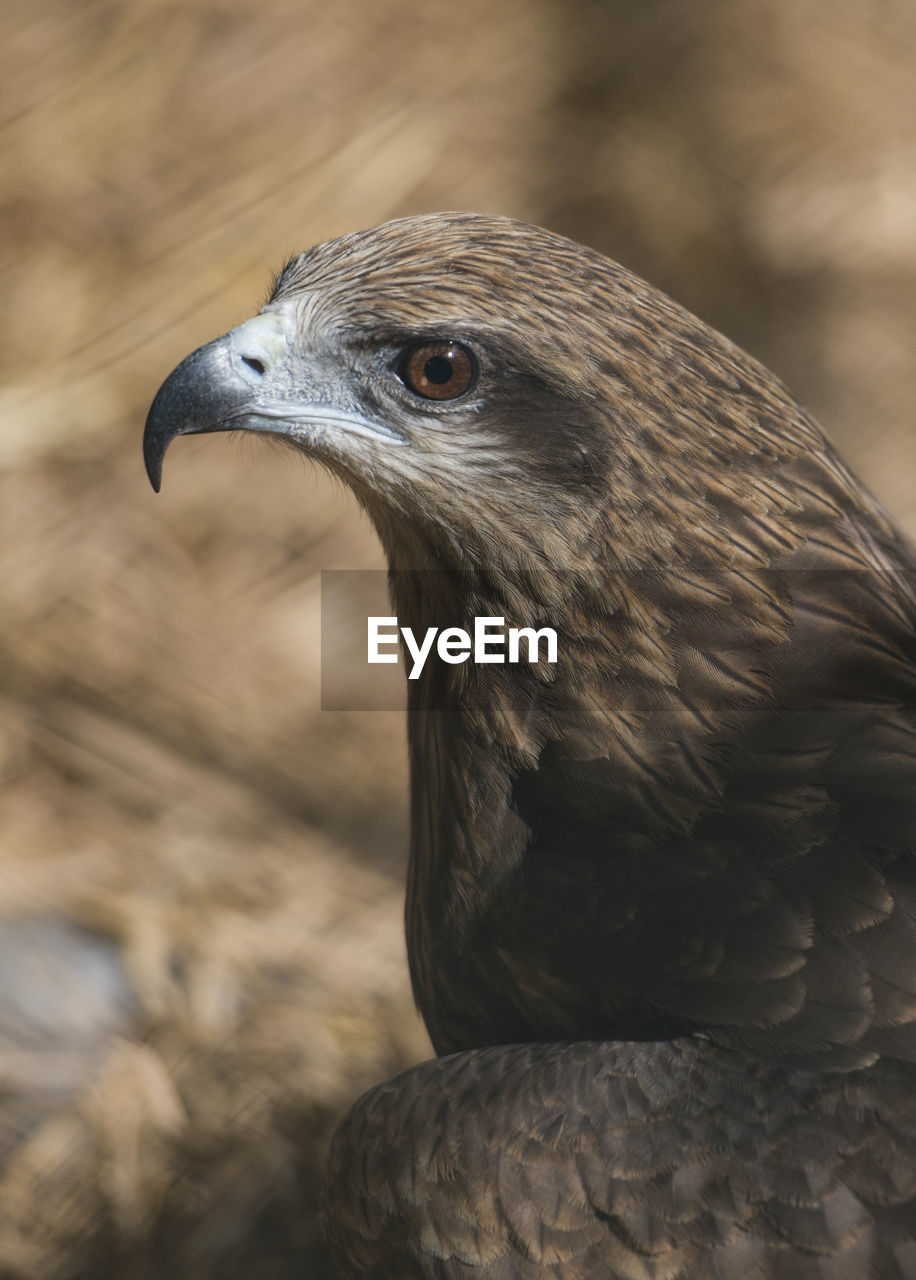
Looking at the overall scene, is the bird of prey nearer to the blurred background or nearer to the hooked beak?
the hooked beak

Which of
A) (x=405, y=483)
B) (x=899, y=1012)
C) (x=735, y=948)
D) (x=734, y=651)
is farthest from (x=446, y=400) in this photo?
(x=899, y=1012)

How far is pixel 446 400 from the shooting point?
187 cm

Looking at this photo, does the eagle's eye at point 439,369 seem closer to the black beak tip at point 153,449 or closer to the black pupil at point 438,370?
the black pupil at point 438,370

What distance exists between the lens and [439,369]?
72.6 inches

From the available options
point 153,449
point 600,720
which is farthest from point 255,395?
point 600,720

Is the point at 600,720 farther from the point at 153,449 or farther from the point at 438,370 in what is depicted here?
the point at 153,449

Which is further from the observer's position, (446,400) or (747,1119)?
(446,400)

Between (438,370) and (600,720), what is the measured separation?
1.74 feet

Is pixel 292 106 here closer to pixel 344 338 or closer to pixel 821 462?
pixel 344 338

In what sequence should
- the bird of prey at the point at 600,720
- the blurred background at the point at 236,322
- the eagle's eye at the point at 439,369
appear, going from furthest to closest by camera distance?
the blurred background at the point at 236,322, the eagle's eye at the point at 439,369, the bird of prey at the point at 600,720

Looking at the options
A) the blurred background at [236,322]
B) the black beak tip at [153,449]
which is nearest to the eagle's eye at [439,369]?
the black beak tip at [153,449]

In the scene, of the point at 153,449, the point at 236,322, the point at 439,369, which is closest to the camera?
the point at 439,369

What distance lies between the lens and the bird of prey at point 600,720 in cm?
164

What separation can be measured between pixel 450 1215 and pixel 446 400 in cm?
105
